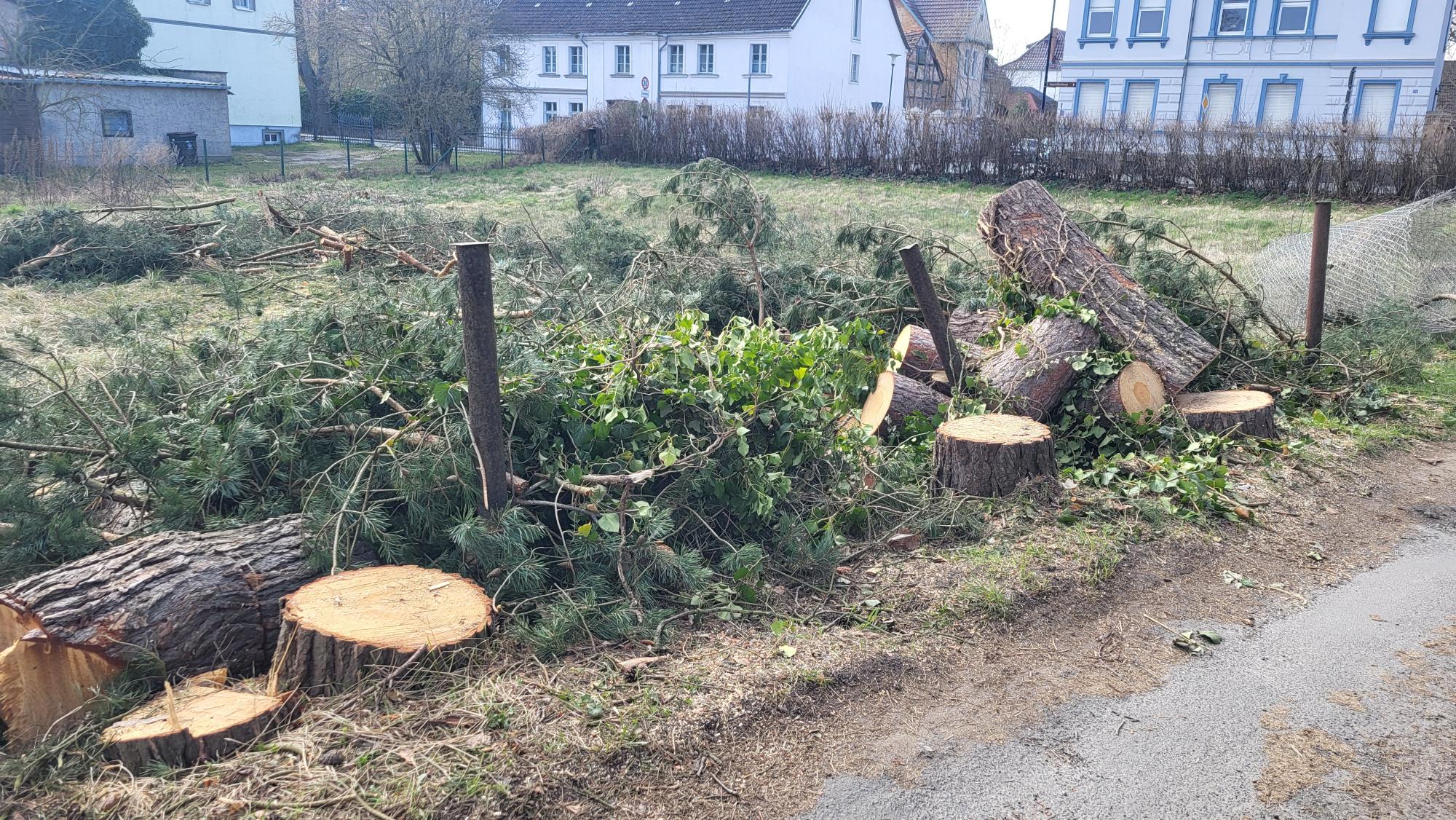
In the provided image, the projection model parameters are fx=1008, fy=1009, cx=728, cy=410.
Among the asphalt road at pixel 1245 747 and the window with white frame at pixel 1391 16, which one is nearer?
the asphalt road at pixel 1245 747

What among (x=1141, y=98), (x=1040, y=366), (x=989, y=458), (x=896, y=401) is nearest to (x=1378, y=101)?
(x=1141, y=98)

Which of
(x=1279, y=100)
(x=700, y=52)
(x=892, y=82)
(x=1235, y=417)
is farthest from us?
(x=892, y=82)

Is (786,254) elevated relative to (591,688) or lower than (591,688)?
elevated

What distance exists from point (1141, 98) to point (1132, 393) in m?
33.0

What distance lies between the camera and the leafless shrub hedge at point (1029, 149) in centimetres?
1925

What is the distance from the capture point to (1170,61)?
34.1 metres

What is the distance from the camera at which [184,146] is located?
→ 1070 inches

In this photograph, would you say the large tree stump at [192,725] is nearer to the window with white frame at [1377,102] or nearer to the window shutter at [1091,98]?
the window with white frame at [1377,102]

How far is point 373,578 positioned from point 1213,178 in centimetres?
2161

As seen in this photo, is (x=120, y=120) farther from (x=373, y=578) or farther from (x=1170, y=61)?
(x=1170, y=61)

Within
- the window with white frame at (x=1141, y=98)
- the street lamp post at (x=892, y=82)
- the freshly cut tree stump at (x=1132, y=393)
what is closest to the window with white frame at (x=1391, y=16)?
the window with white frame at (x=1141, y=98)

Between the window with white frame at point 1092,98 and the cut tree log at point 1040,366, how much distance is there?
105 ft

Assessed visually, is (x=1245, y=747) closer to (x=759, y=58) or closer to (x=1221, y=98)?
(x=1221, y=98)

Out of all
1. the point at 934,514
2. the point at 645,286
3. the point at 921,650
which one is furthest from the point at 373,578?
the point at 645,286
